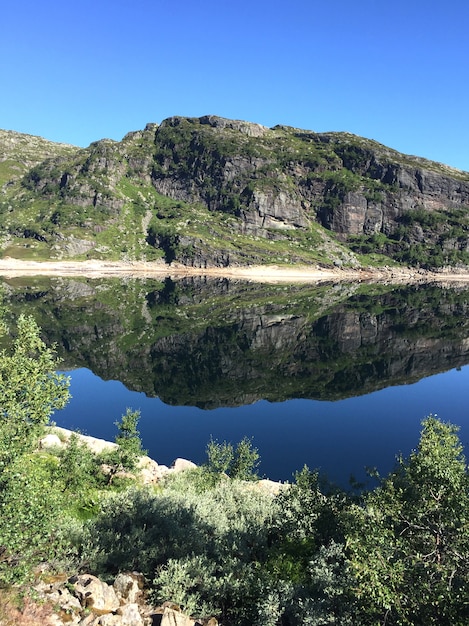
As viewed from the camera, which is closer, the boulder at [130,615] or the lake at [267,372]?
the boulder at [130,615]

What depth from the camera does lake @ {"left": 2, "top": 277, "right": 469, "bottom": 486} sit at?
5875cm

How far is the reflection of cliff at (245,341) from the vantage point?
84000mm

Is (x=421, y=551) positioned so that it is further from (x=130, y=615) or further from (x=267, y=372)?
(x=267, y=372)

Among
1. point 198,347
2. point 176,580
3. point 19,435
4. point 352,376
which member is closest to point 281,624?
point 176,580

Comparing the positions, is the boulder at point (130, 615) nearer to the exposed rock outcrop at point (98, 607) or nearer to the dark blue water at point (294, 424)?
the exposed rock outcrop at point (98, 607)

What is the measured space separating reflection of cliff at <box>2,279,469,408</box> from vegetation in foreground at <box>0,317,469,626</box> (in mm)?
47076

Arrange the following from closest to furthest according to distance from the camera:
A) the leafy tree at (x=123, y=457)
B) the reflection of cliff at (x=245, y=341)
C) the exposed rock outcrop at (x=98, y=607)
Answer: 1. the exposed rock outcrop at (x=98, y=607)
2. the leafy tree at (x=123, y=457)
3. the reflection of cliff at (x=245, y=341)

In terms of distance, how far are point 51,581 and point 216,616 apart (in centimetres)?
821

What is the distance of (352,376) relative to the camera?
8919cm

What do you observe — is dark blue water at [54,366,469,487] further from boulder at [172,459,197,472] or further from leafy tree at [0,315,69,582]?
leafy tree at [0,315,69,582]

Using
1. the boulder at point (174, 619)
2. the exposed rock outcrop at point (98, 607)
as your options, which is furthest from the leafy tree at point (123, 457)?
the boulder at point (174, 619)

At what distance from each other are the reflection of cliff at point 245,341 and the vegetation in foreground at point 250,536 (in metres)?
47.1

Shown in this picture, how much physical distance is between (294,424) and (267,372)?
27.0m

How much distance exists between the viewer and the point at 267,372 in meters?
91.5
